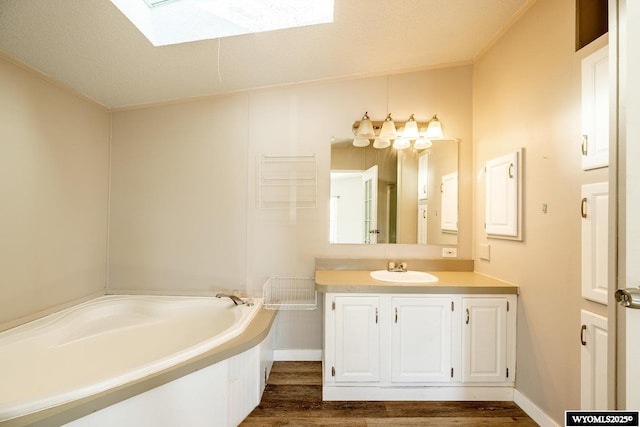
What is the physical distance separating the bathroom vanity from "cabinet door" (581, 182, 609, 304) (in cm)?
54

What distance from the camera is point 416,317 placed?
183 cm

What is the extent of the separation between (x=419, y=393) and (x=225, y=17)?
2.68 m

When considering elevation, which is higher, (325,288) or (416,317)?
(325,288)

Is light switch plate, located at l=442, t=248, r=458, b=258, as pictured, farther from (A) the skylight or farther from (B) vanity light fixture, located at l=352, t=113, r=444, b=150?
(A) the skylight

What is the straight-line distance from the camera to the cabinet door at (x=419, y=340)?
183 centimetres

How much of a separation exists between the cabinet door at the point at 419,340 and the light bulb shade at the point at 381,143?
49.7 inches

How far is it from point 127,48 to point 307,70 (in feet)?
3.92

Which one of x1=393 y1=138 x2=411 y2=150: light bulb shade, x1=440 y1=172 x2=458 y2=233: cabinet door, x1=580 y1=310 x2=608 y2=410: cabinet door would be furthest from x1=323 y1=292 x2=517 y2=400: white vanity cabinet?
x1=393 y1=138 x2=411 y2=150: light bulb shade

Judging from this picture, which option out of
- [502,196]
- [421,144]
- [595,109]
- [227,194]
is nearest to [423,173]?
[421,144]

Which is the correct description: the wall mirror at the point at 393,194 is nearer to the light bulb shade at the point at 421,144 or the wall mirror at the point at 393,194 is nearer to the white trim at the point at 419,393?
the light bulb shade at the point at 421,144

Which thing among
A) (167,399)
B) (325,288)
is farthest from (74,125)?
(325,288)

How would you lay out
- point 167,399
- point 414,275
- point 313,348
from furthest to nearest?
point 313,348 < point 414,275 < point 167,399

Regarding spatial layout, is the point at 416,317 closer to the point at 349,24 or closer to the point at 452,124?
the point at 452,124

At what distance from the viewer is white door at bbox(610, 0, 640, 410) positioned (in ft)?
2.58
